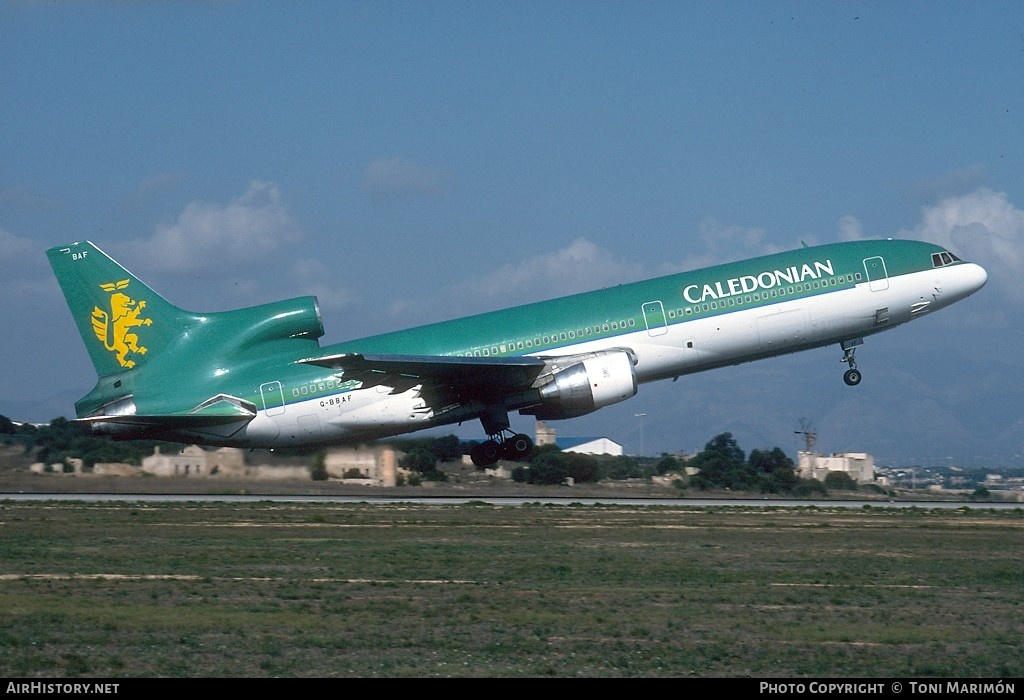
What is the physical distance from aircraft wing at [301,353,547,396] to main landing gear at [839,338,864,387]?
8.50m

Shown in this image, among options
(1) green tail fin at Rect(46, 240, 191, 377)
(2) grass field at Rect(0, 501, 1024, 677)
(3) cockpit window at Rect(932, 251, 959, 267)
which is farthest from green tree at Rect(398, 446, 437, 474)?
(3) cockpit window at Rect(932, 251, 959, 267)

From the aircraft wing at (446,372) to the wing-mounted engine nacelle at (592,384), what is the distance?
716mm

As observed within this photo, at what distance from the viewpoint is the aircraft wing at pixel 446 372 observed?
27453mm

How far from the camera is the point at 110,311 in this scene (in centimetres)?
3141

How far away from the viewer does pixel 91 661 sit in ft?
35.8

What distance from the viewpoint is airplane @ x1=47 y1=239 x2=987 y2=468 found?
96.7 ft

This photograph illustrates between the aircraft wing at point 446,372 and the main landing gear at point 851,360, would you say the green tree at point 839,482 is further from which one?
the aircraft wing at point 446,372

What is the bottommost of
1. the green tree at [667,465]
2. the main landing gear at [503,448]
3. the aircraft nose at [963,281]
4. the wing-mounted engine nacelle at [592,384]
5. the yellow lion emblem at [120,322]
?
the green tree at [667,465]

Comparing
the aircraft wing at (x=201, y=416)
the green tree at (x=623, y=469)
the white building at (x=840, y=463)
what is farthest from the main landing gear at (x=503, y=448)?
the white building at (x=840, y=463)

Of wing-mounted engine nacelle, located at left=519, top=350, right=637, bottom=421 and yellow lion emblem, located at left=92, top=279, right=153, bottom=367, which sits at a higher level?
yellow lion emblem, located at left=92, top=279, right=153, bottom=367

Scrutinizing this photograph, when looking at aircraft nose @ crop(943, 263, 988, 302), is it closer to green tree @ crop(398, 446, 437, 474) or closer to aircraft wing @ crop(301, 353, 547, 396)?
aircraft wing @ crop(301, 353, 547, 396)
